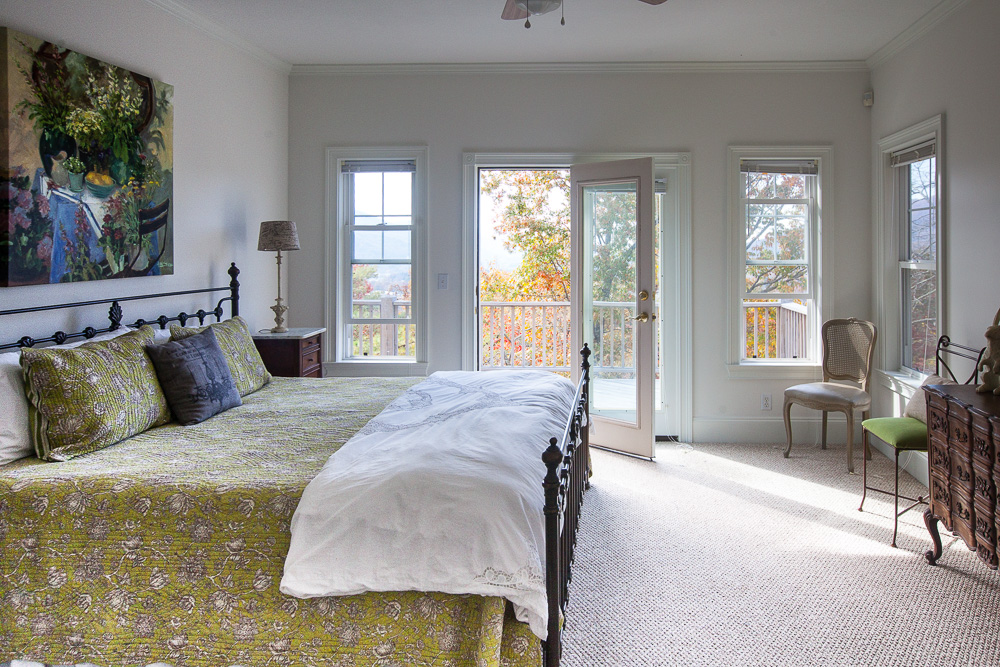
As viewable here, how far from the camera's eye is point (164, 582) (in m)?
2.08

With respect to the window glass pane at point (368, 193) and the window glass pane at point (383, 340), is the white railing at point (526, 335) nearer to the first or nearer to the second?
the window glass pane at point (383, 340)

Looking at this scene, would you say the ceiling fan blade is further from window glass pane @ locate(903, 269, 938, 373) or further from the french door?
window glass pane @ locate(903, 269, 938, 373)

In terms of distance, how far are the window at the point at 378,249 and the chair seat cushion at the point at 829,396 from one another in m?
2.61

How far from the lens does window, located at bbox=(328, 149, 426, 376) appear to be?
550 cm

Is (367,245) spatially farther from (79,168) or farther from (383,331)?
(79,168)

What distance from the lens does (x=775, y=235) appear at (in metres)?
5.44

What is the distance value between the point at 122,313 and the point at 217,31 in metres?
1.91

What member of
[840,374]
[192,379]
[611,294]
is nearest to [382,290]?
[611,294]

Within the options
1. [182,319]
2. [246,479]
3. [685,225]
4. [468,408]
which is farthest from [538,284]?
[246,479]

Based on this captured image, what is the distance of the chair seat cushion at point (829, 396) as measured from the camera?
15.6 feet

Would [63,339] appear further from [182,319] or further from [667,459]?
[667,459]

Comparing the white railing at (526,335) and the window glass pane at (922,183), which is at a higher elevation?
the window glass pane at (922,183)

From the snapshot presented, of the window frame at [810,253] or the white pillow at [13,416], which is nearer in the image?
the white pillow at [13,416]

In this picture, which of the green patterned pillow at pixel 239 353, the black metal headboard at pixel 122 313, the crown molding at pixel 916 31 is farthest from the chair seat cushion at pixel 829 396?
the black metal headboard at pixel 122 313
